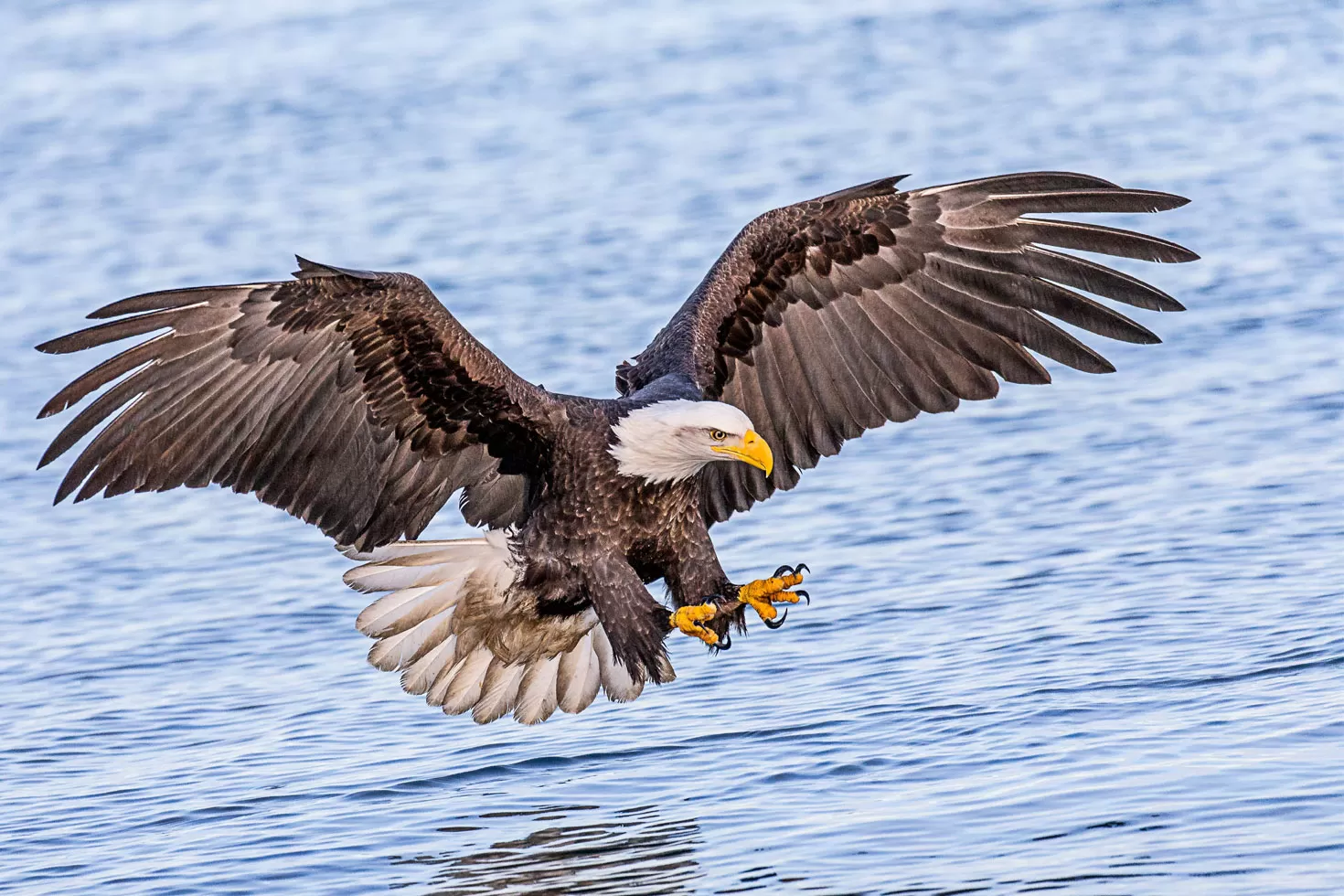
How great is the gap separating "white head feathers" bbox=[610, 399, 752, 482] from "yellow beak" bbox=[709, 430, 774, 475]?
0.01m

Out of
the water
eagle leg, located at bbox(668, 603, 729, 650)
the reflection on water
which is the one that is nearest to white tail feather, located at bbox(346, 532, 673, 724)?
the water

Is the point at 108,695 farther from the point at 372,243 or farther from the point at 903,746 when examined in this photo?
the point at 372,243

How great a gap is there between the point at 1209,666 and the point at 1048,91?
31.4 ft

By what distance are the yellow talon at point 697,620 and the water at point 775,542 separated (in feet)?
1.45

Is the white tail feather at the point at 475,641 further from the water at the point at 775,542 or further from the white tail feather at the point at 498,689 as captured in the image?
the water at the point at 775,542

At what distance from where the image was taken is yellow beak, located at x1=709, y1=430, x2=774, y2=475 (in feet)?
21.0

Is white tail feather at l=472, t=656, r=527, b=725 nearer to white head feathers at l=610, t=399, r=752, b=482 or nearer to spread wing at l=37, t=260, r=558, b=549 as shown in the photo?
spread wing at l=37, t=260, r=558, b=549

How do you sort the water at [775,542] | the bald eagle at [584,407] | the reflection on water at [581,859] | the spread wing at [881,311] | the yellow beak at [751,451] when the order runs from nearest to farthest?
the reflection on water at [581,859] → the water at [775,542] → the yellow beak at [751,451] → the bald eagle at [584,407] → the spread wing at [881,311]

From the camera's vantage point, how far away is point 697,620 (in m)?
6.57

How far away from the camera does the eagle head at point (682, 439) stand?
21.0 feet

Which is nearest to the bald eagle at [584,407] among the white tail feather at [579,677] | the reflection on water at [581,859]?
the white tail feather at [579,677]

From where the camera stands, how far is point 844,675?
744 centimetres

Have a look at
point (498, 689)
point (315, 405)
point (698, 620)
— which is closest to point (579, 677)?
point (498, 689)

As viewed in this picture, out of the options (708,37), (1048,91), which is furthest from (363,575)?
(708,37)
